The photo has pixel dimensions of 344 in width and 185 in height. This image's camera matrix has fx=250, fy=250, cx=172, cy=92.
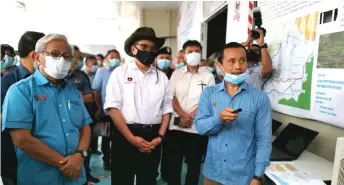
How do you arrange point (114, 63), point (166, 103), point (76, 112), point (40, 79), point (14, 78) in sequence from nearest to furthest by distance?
1. point (40, 79)
2. point (76, 112)
3. point (14, 78)
4. point (166, 103)
5. point (114, 63)

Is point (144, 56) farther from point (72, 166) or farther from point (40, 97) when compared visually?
point (72, 166)

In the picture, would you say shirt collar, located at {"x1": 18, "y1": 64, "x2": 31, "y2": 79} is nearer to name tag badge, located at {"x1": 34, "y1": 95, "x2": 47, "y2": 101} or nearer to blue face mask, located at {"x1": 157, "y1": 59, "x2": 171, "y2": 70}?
name tag badge, located at {"x1": 34, "y1": 95, "x2": 47, "y2": 101}

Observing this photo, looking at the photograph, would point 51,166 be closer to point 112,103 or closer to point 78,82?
point 112,103

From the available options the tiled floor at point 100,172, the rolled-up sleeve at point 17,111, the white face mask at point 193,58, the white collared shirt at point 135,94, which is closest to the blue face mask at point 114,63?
the tiled floor at point 100,172

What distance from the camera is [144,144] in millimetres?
1706

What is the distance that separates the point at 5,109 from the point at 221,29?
13.3 ft

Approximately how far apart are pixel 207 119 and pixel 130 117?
0.59m

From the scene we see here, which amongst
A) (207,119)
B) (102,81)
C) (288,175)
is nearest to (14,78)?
(207,119)

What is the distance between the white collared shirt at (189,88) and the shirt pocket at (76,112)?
101cm

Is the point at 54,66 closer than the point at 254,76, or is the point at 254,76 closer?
the point at 54,66

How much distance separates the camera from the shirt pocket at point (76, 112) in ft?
4.42

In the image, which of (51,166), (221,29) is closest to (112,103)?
(51,166)

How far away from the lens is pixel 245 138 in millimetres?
1369

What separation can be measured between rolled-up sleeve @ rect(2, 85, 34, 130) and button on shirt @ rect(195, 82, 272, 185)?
0.89 meters
